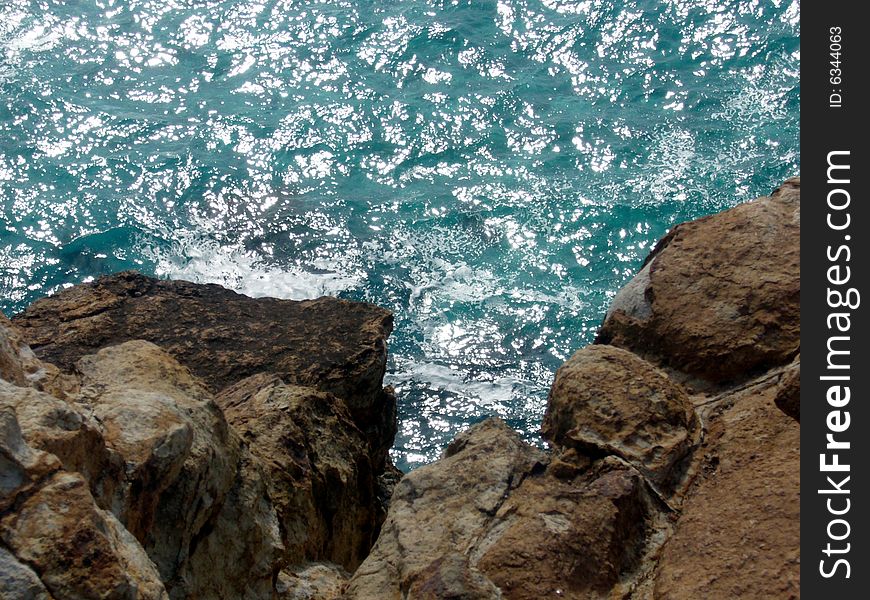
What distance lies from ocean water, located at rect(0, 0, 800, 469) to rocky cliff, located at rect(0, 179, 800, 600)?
4.91 meters

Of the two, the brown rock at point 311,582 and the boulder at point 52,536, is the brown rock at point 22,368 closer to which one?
the boulder at point 52,536

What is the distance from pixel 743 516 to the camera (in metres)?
4.35

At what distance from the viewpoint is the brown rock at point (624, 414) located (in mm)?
4855

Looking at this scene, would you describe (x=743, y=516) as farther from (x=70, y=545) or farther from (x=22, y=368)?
(x=22, y=368)

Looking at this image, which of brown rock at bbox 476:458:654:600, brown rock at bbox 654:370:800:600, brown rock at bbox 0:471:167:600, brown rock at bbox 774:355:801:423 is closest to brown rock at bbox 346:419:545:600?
brown rock at bbox 476:458:654:600

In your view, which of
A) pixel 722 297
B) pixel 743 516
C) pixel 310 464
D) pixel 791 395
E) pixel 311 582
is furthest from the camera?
pixel 310 464

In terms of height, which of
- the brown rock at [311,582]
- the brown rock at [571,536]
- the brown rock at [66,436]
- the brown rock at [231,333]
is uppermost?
the brown rock at [231,333]

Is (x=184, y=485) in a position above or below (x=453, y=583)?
above

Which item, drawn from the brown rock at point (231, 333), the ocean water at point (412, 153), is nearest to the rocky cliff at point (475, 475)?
the brown rock at point (231, 333)

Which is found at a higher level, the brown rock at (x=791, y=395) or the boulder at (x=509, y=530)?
the brown rock at (x=791, y=395)

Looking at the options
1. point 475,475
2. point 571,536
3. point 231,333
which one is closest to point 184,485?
point 475,475

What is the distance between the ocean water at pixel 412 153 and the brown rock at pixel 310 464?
3978mm

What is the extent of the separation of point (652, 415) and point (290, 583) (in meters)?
2.06

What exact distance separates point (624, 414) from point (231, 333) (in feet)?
11.9
